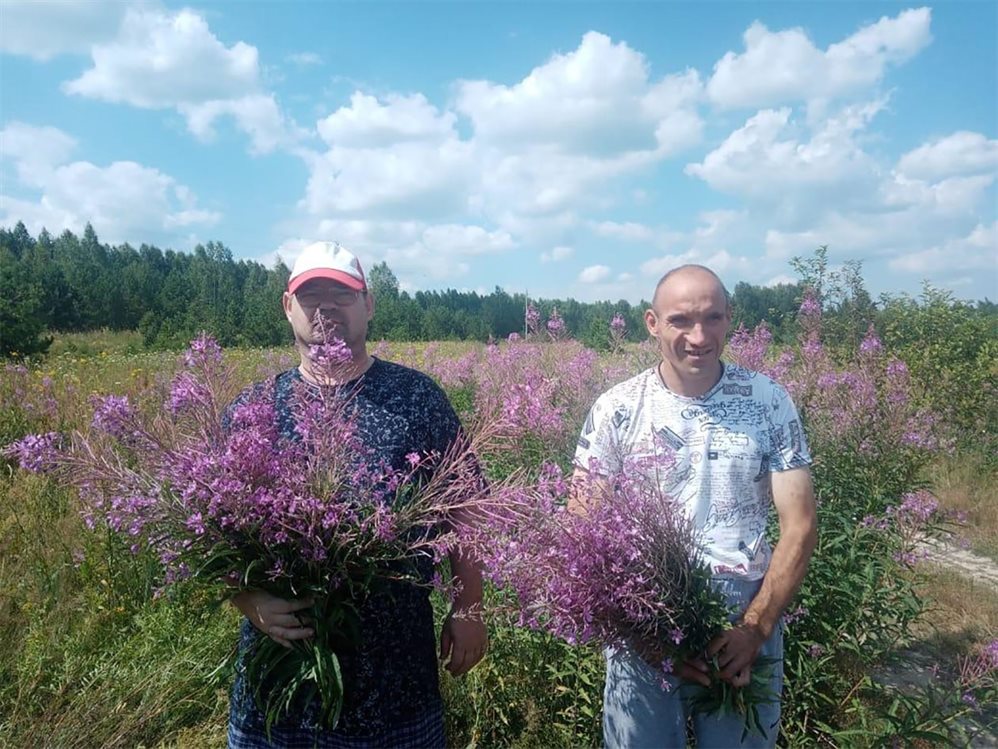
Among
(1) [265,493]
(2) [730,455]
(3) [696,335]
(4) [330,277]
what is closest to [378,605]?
(1) [265,493]

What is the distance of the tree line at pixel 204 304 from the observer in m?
10.3

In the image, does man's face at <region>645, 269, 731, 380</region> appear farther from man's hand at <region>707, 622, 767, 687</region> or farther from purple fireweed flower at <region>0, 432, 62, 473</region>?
purple fireweed flower at <region>0, 432, 62, 473</region>

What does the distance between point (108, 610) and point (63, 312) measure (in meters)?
44.0

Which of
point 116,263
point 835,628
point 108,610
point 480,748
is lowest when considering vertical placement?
point 480,748

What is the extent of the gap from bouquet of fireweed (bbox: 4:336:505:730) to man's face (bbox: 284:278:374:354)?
33 centimetres

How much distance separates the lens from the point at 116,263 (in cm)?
6662

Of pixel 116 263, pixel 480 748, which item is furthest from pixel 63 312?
pixel 480 748

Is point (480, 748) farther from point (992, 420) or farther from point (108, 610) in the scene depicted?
point (992, 420)

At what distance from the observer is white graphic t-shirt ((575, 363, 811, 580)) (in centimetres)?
193

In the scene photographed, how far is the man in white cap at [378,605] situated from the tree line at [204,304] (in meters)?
0.58

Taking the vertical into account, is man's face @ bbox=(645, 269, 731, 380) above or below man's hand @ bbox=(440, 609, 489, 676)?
above

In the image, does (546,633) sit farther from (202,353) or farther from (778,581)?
(202,353)

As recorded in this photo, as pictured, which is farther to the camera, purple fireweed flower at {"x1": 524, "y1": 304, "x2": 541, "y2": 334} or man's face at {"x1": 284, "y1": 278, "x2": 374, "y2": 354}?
purple fireweed flower at {"x1": 524, "y1": 304, "x2": 541, "y2": 334}

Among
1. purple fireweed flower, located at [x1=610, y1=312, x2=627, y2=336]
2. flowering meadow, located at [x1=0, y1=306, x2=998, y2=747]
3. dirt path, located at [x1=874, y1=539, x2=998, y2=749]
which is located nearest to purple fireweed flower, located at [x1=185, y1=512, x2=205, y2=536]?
flowering meadow, located at [x1=0, y1=306, x2=998, y2=747]
